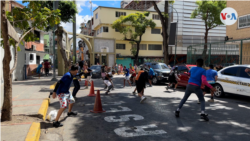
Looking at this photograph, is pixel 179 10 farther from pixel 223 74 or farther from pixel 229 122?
pixel 229 122

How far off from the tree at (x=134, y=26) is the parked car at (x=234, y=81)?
94.0ft

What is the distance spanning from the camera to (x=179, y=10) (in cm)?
4028

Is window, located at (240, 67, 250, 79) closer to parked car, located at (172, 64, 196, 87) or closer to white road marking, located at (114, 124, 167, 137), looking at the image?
parked car, located at (172, 64, 196, 87)

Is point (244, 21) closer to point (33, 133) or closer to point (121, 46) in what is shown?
point (33, 133)

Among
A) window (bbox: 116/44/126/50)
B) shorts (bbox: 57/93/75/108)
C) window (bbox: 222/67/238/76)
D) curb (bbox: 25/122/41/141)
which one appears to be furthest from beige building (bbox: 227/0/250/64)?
window (bbox: 116/44/126/50)

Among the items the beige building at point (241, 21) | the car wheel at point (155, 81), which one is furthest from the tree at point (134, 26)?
the car wheel at point (155, 81)

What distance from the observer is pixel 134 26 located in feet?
125

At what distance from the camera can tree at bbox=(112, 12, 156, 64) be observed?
123 feet

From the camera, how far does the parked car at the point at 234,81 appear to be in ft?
29.9

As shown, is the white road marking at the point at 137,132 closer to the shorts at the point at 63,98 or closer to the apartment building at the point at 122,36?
the shorts at the point at 63,98

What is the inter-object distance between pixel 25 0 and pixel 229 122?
23.9 feet

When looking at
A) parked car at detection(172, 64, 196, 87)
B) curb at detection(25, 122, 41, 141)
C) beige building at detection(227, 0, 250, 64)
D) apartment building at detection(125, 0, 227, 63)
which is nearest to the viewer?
curb at detection(25, 122, 41, 141)

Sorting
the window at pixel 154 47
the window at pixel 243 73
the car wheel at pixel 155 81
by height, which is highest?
the window at pixel 154 47

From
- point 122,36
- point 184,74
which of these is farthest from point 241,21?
point 122,36
